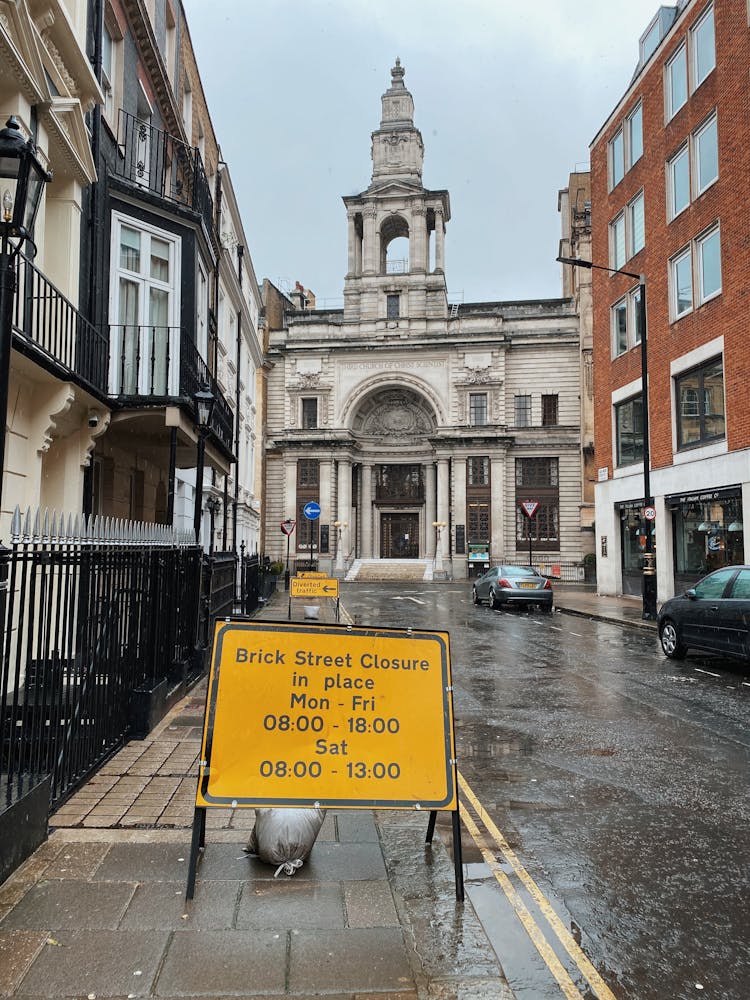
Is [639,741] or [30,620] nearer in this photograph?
[30,620]

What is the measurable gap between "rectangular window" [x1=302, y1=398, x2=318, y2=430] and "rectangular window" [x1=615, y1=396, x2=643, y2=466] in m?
32.2

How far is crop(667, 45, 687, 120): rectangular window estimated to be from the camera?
851 inches

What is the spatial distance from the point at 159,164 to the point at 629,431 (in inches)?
686

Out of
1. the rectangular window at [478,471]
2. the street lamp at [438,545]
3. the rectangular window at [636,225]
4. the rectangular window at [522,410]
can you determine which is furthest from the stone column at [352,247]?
the rectangular window at [636,225]

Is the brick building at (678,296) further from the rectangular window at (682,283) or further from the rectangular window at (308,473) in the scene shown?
the rectangular window at (308,473)

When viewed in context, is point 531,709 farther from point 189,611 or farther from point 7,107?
point 7,107

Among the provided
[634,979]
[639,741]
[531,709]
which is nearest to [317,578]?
[531,709]

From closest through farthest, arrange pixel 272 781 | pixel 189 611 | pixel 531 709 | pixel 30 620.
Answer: pixel 272 781, pixel 30 620, pixel 531 709, pixel 189 611

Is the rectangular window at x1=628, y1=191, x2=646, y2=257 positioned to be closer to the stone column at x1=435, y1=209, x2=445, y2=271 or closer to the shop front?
the shop front

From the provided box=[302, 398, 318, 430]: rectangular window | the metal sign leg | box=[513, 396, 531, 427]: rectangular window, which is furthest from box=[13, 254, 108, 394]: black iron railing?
box=[513, 396, 531, 427]: rectangular window

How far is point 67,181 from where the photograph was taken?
32.2 feet

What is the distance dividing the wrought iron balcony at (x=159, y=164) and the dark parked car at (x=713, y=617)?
10679 millimetres

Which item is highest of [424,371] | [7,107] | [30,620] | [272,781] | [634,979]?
[424,371]

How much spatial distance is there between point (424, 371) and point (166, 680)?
47901 mm
